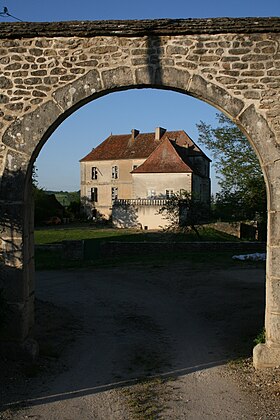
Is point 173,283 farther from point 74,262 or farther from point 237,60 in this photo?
point 237,60

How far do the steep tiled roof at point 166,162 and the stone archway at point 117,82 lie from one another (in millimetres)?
29001

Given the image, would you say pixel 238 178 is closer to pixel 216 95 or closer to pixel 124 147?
pixel 216 95

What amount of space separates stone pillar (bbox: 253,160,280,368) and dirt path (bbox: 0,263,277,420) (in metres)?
0.61

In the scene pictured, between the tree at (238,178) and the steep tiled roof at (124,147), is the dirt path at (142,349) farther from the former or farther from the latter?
the steep tiled roof at (124,147)

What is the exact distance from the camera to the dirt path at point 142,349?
5.26 m

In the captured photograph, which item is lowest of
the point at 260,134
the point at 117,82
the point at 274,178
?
the point at 274,178

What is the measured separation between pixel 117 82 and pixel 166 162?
3028 centimetres

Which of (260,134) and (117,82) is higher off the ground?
(117,82)

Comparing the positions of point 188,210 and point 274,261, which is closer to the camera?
point 274,261

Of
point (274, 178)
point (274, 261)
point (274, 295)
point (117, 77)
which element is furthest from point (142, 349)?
point (117, 77)

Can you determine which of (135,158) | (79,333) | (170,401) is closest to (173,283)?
(79,333)

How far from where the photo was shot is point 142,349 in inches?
291

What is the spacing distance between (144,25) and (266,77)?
5.94ft

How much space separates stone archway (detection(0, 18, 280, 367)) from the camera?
6332 mm
